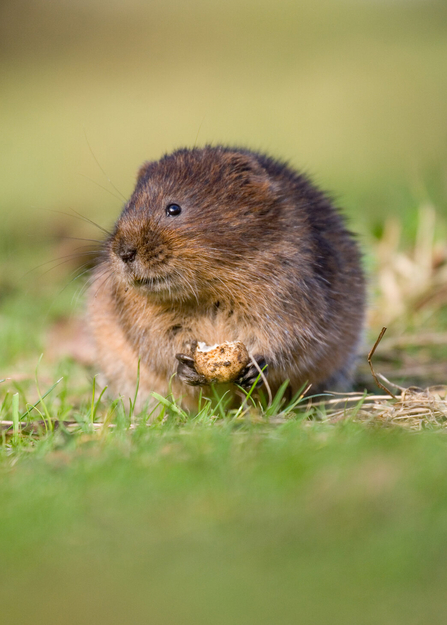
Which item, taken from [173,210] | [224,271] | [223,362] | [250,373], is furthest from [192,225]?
[250,373]

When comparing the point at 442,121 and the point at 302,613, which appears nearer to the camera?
the point at 302,613

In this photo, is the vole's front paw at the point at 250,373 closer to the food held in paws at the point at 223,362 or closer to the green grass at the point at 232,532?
the food held in paws at the point at 223,362

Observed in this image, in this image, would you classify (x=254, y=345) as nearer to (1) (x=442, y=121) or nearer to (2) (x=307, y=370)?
(2) (x=307, y=370)

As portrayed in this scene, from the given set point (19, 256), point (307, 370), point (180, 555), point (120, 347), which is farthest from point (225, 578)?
point (19, 256)

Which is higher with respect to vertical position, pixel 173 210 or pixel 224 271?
pixel 173 210

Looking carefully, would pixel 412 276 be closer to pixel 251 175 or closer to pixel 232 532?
pixel 251 175

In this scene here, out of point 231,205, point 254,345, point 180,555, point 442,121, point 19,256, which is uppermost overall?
point 442,121

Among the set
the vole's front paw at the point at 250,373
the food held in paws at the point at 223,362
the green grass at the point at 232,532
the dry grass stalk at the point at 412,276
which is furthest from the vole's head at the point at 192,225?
the dry grass stalk at the point at 412,276
